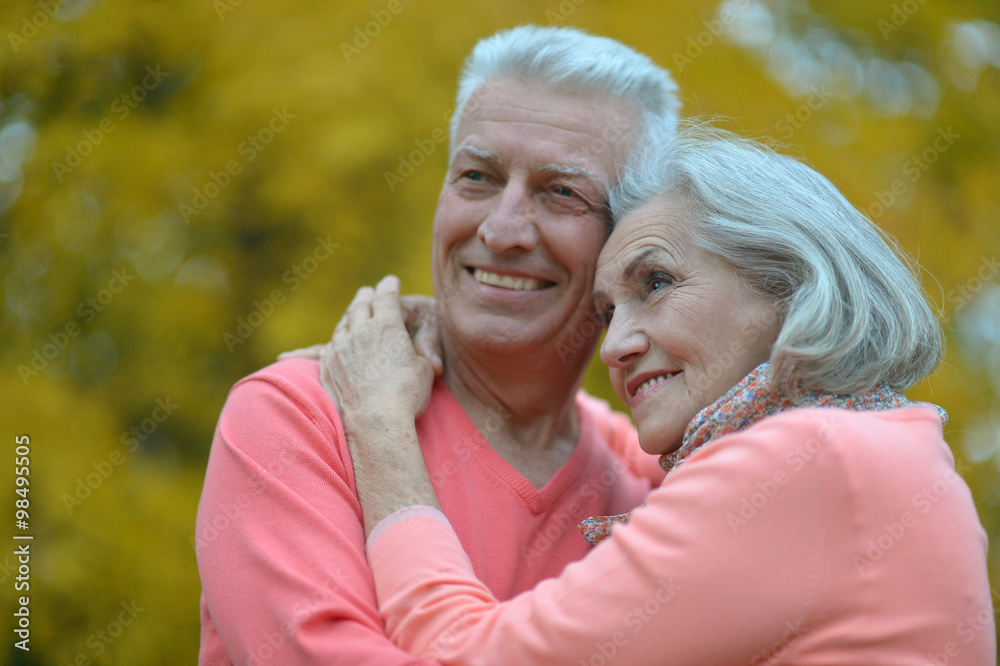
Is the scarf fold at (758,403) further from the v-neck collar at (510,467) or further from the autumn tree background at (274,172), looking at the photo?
the autumn tree background at (274,172)

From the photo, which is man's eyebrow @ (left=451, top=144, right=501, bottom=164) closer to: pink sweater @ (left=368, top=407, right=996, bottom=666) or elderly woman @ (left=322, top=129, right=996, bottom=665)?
elderly woman @ (left=322, top=129, right=996, bottom=665)

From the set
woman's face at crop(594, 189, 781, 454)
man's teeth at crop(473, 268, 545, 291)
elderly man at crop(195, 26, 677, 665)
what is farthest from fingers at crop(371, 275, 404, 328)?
woman's face at crop(594, 189, 781, 454)

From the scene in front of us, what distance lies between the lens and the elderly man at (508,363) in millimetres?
2119

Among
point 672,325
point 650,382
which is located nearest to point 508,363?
point 650,382

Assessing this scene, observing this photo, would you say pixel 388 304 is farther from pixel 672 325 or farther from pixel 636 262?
pixel 672 325

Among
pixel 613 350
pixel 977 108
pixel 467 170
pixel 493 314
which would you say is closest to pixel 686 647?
pixel 613 350

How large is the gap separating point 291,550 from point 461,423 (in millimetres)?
714

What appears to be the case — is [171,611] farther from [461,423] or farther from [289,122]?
[289,122]

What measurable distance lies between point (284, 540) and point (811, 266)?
1.32 m

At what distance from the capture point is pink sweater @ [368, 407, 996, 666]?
159cm

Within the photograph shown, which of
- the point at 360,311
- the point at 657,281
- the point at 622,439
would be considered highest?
the point at 657,281

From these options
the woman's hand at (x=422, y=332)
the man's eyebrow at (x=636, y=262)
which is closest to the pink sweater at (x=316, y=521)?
the woman's hand at (x=422, y=332)

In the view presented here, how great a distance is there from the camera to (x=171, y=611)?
128 inches

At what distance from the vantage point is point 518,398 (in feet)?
8.78
